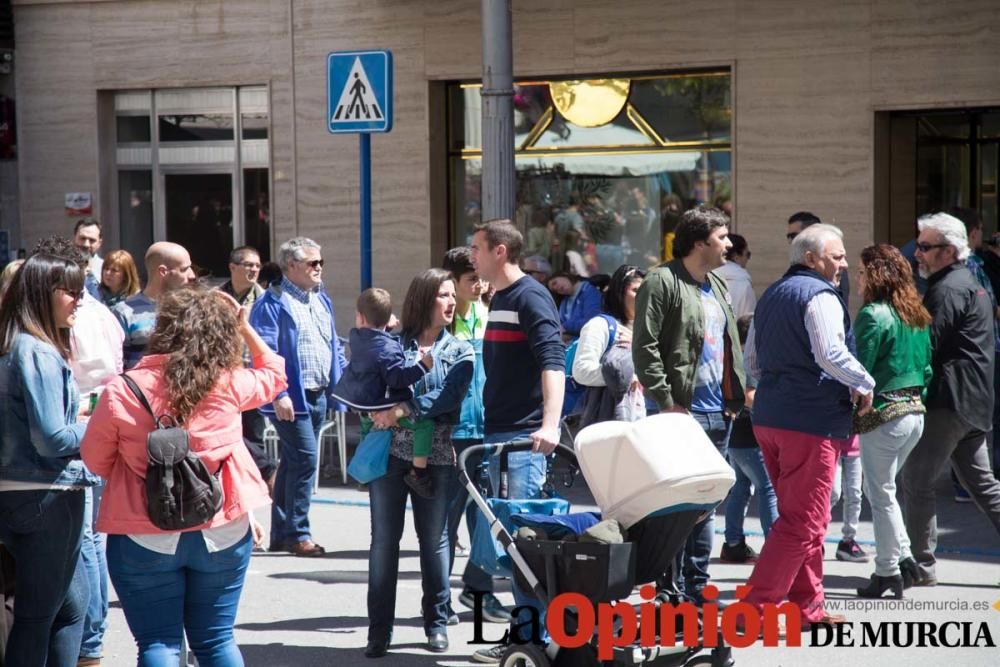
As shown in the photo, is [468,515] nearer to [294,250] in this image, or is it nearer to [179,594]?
[294,250]

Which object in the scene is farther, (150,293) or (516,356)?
(150,293)

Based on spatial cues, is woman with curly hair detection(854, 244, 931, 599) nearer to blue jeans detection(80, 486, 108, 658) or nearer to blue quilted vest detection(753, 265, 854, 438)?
blue quilted vest detection(753, 265, 854, 438)

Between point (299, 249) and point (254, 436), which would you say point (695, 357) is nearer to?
point (299, 249)

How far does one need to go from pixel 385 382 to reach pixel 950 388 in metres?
3.16

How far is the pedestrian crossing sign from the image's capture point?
34.4 ft

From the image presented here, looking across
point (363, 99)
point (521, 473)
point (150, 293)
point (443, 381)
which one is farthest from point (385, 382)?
point (363, 99)

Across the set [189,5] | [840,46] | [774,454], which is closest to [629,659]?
[774,454]

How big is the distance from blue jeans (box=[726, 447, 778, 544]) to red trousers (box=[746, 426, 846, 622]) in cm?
149

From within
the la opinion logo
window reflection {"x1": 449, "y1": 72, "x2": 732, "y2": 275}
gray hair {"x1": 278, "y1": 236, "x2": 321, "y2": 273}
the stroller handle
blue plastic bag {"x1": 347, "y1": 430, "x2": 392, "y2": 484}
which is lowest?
the la opinion logo

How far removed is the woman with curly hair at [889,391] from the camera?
7.81 meters

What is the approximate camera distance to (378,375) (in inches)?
277

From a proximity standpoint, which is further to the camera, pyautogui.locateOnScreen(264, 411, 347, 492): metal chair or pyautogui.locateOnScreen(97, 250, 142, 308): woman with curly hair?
pyautogui.locateOnScreen(264, 411, 347, 492): metal chair

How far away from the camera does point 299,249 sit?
9.23 metres

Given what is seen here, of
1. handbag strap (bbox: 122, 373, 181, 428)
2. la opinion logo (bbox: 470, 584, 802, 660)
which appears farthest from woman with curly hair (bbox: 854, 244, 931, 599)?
handbag strap (bbox: 122, 373, 181, 428)
